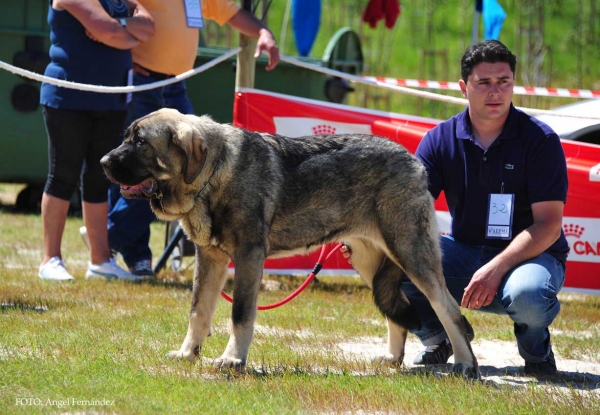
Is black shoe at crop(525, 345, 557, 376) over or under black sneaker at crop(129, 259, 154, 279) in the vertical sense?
over

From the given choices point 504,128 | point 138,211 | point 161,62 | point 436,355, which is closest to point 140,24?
point 161,62

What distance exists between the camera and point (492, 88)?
16.1 ft

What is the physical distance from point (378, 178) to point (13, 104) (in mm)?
6543

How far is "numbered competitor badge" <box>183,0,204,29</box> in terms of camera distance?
721 cm

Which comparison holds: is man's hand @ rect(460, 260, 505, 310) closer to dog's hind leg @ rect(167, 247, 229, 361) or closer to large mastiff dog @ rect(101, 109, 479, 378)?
large mastiff dog @ rect(101, 109, 479, 378)

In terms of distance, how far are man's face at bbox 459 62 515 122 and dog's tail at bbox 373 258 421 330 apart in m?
0.98

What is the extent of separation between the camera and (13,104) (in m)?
10.2

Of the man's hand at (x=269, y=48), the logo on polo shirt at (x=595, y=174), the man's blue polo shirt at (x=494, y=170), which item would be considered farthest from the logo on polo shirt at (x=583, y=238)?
the man's hand at (x=269, y=48)

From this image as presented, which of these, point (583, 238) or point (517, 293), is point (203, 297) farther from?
point (583, 238)

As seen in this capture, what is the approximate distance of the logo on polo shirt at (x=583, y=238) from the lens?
6848 mm

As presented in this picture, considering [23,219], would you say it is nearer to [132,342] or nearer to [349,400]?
[132,342]

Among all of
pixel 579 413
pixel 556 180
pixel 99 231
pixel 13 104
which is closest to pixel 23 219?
pixel 13 104

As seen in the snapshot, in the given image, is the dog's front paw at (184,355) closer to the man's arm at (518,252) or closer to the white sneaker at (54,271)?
the man's arm at (518,252)

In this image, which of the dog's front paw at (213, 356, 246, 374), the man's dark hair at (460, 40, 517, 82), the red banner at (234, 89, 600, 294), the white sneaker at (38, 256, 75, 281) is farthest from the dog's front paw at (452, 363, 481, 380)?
the white sneaker at (38, 256, 75, 281)
